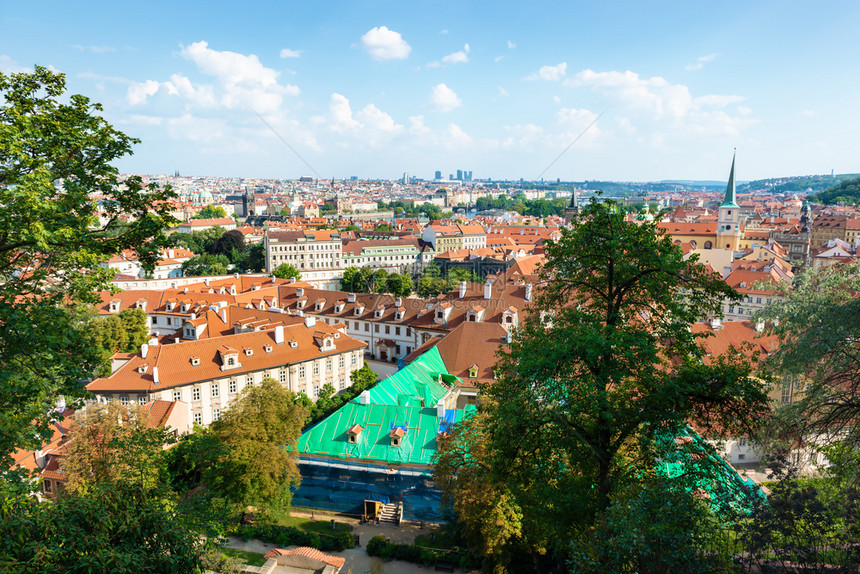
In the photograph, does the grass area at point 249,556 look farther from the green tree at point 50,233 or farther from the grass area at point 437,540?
the green tree at point 50,233

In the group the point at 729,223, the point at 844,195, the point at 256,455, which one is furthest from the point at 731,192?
the point at 844,195

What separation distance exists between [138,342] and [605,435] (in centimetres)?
3774

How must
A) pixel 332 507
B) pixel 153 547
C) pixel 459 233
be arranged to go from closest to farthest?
pixel 153 547 < pixel 332 507 < pixel 459 233

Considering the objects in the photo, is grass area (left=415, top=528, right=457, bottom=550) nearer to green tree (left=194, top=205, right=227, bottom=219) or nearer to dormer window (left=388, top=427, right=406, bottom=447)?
dormer window (left=388, top=427, right=406, bottom=447)

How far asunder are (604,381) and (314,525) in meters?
16.1

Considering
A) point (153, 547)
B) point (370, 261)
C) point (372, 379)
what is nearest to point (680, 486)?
point (153, 547)

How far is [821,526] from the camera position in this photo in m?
8.54

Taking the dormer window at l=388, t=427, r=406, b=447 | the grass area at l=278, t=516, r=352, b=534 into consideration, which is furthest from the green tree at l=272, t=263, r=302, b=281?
the dormer window at l=388, t=427, r=406, b=447

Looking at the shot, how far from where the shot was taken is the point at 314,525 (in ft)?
73.4

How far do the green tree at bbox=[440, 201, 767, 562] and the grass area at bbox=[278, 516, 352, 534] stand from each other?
1159cm

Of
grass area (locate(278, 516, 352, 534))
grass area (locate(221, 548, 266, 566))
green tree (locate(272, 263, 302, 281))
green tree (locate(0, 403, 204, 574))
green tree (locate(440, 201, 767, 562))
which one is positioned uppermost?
green tree (locate(440, 201, 767, 562))

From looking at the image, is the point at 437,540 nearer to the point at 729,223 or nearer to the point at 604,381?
the point at 604,381

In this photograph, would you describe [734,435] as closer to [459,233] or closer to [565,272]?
[565,272]

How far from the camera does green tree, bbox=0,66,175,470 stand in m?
8.72
